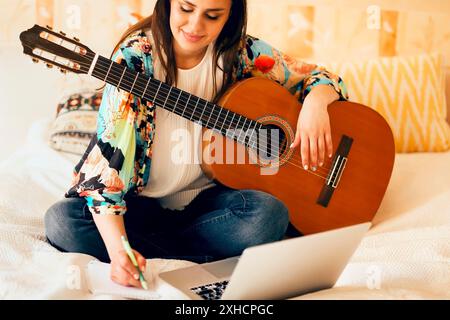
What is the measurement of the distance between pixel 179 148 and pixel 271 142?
0.77ft

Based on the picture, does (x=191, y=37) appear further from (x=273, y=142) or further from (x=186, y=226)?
(x=186, y=226)

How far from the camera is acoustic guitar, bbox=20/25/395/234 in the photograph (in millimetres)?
A: 1292

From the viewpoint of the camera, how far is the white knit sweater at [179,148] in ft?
4.62

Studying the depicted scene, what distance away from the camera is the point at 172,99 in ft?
4.42

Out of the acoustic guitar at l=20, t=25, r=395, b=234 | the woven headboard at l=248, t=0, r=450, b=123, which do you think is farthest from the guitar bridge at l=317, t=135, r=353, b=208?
the woven headboard at l=248, t=0, r=450, b=123

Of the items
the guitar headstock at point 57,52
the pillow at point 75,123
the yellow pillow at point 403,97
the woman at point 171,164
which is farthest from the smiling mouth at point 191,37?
the yellow pillow at point 403,97

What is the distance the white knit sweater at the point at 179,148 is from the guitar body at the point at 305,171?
0.12 feet

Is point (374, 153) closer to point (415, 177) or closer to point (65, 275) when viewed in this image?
point (415, 177)

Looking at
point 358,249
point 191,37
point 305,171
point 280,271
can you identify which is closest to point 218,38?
point 191,37

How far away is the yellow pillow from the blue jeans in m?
0.91

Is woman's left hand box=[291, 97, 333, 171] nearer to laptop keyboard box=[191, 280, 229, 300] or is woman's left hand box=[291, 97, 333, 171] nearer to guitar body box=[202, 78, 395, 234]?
guitar body box=[202, 78, 395, 234]

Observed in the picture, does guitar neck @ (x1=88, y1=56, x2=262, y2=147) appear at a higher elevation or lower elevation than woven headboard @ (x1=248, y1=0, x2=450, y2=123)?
lower

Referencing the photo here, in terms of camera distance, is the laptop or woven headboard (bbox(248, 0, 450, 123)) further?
woven headboard (bbox(248, 0, 450, 123))

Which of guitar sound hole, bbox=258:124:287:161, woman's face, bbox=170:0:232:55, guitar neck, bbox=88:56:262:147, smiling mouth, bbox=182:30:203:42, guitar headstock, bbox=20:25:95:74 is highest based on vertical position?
woman's face, bbox=170:0:232:55
